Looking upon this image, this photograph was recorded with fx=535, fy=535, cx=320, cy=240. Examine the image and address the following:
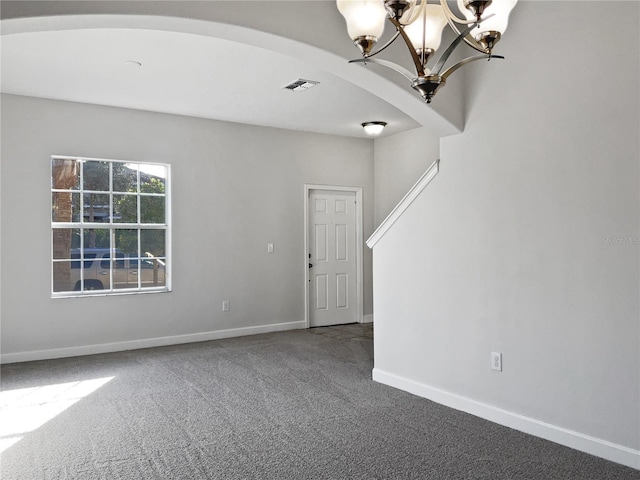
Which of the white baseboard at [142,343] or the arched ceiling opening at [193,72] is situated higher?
the arched ceiling opening at [193,72]

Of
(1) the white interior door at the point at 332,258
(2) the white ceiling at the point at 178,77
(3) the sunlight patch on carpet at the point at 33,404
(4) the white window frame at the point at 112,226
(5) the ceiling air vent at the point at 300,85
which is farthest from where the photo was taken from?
(1) the white interior door at the point at 332,258

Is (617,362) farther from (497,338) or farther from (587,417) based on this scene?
(497,338)

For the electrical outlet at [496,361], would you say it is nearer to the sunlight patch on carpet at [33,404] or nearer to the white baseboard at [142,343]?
the sunlight patch on carpet at [33,404]

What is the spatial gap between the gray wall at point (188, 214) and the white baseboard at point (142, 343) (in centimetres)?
5

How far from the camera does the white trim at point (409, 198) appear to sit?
3.83 m

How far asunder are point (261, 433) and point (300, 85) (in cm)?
299

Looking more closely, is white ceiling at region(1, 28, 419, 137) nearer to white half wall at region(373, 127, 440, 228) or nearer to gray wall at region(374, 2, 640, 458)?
white half wall at region(373, 127, 440, 228)

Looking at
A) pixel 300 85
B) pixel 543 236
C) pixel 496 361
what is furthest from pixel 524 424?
pixel 300 85

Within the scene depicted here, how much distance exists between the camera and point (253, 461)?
2.83m

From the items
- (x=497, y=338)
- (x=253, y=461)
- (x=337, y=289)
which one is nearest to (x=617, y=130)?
(x=497, y=338)

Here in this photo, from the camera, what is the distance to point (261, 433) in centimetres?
322

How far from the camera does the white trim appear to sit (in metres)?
3.83

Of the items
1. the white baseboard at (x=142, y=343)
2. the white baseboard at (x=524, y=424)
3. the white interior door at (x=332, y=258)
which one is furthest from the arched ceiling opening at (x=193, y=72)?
the white baseboard at (x=142, y=343)

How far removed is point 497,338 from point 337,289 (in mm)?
3900
